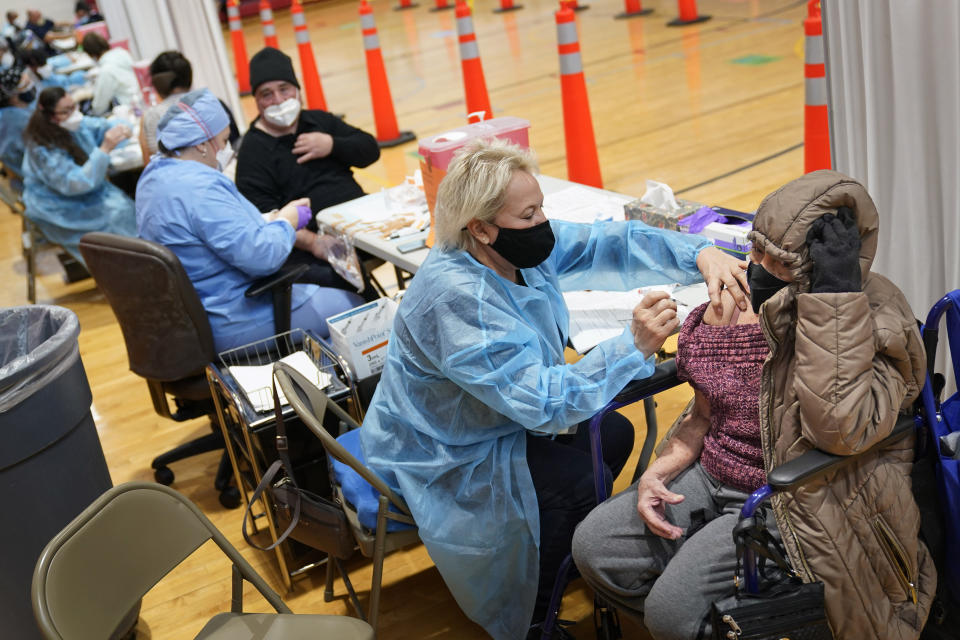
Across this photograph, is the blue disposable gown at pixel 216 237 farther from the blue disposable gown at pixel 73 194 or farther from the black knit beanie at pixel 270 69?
the blue disposable gown at pixel 73 194

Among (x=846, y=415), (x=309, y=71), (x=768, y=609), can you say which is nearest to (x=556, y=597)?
(x=768, y=609)

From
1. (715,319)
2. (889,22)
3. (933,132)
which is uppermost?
(889,22)

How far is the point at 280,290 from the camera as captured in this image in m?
3.49

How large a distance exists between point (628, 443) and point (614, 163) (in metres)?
3.91

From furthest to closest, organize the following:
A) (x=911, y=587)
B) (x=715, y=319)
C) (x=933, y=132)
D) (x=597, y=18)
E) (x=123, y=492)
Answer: (x=597, y=18) → (x=933, y=132) → (x=715, y=319) → (x=123, y=492) → (x=911, y=587)

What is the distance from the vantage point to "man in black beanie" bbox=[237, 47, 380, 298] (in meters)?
4.09

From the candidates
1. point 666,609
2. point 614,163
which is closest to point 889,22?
point 666,609

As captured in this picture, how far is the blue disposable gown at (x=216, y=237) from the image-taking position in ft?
11.0

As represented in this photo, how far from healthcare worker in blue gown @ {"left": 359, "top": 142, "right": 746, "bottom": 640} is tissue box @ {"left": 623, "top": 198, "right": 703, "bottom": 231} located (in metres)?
0.40

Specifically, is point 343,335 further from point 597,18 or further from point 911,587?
point 597,18

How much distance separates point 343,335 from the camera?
309 centimetres

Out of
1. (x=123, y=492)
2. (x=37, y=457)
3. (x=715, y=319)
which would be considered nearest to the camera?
(x=123, y=492)

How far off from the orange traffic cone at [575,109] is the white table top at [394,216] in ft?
6.05

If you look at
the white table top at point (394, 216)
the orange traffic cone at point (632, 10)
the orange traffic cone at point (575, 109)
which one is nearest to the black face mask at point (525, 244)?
the white table top at point (394, 216)
